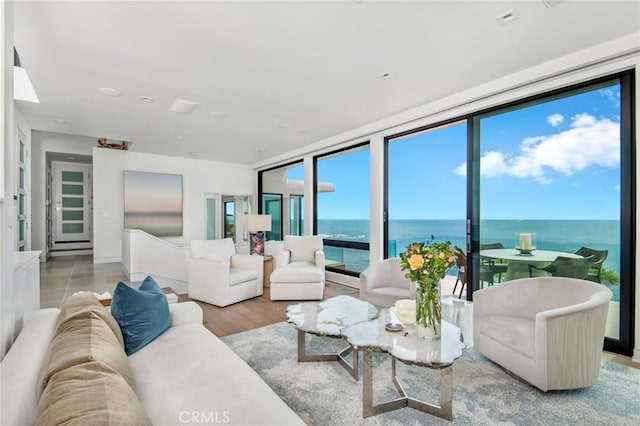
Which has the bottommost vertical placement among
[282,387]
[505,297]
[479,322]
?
[282,387]

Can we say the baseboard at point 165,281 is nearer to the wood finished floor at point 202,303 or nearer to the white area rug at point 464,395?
the wood finished floor at point 202,303

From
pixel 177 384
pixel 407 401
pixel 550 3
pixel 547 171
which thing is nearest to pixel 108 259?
pixel 177 384

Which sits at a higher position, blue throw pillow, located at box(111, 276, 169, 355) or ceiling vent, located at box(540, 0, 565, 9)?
ceiling vent, located at box(540, 0, 565, 9)

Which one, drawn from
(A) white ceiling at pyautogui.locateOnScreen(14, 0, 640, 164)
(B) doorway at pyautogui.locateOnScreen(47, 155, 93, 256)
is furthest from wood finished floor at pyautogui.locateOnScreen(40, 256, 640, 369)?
(A) white ceiling at pyautogui.locateOnScreen(14, 0, 640, 164)

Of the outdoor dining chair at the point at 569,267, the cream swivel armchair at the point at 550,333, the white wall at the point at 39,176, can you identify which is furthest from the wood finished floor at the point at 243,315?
the white wall at the point at 39,176

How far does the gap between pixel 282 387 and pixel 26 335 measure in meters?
1.49

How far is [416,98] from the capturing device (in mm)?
3840

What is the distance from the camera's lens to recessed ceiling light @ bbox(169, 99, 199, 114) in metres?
3.92

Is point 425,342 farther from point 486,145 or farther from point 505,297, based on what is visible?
point 486,145

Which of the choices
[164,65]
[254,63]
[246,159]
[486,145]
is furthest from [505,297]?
[246,159]

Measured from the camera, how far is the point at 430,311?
79.4 inches

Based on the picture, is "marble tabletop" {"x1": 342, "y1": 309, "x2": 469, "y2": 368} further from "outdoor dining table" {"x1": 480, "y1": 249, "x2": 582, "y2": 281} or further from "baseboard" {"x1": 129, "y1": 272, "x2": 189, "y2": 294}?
"baseboard" {"x1": 129, "y1": 272, "x2": 189, "y2": 294}

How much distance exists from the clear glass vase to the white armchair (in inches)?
111

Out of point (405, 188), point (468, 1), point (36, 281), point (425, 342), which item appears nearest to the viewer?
point (425, 342)
